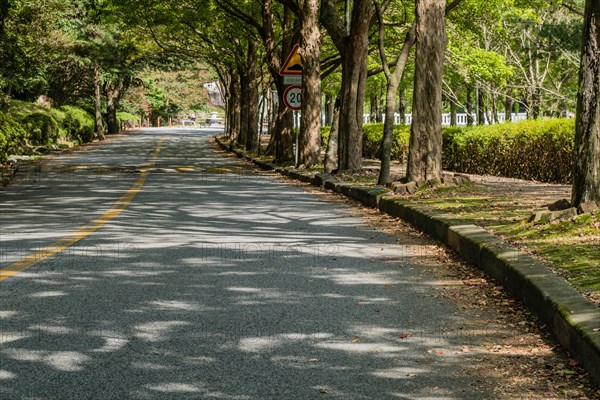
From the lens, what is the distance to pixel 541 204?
12.8 meters

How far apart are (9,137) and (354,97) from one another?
40.4 ft

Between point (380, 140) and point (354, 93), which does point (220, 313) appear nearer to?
point (354, 93)

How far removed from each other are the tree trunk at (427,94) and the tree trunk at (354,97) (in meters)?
5.54

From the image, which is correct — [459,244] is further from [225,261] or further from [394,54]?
[394,54]

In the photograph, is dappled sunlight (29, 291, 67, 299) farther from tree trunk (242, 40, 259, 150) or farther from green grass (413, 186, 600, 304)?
tree trunk (242, 40, 259, 150)

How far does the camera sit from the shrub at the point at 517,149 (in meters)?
19.5

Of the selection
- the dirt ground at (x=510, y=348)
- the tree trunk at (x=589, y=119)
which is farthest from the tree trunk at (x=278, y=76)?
the dirt ground at (x=510, y=348)

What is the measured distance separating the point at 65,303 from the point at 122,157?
2922 centimetres

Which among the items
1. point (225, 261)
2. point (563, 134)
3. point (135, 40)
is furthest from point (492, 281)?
point (135, 40)

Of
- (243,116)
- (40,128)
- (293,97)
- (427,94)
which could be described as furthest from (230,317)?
(243,116)

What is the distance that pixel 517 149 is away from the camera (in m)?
22.0

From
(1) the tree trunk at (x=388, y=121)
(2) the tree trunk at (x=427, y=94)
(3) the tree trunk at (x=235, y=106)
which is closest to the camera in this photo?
(2) the tree trunk at (x=427, y=94)

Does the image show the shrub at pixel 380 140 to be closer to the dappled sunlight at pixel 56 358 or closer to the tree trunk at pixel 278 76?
the tree trunk at pixel 278 76

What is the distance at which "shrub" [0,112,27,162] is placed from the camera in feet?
87.8
